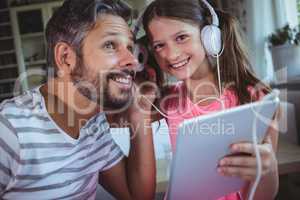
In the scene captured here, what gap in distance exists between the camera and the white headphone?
0.64 metres

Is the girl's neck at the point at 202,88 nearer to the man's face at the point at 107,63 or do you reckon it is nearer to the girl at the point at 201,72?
the girl at the point at 201,72

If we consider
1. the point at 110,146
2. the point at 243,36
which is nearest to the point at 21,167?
the point at 110,146

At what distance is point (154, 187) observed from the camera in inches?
25.4

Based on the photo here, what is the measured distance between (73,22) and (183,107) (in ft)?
0.92

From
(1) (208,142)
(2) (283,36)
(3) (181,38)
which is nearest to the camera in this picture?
(1) (208,142)

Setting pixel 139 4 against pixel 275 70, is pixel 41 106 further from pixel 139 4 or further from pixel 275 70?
pixel 275 70

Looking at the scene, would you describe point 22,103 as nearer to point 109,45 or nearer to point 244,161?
point 109,45

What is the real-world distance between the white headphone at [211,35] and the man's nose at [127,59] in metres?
0.15

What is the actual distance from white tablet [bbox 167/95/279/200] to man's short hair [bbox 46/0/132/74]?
0.25m

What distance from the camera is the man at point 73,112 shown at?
1.79 ft

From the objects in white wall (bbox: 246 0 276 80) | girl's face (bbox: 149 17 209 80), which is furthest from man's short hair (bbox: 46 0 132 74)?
white wall (bbox: 246 0 276 80)

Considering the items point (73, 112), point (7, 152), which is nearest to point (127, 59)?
point (73, 112)

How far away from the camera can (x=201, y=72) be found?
2.18 feet

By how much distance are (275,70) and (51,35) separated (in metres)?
0.47
